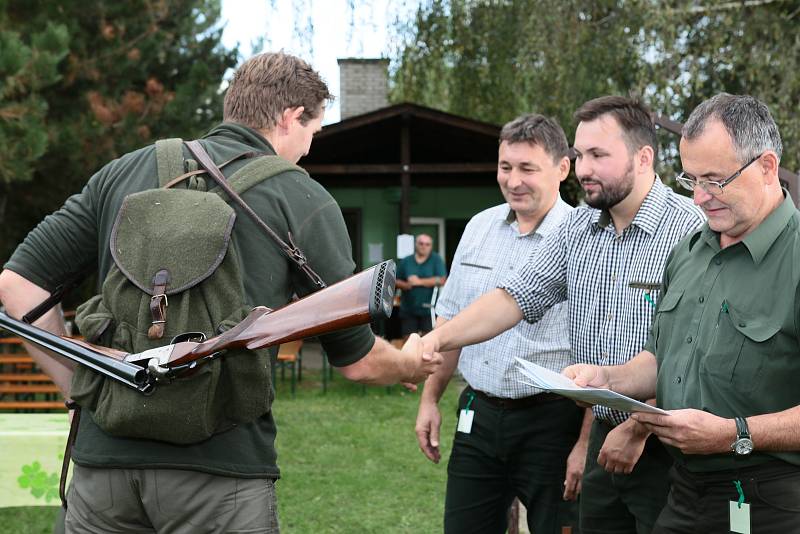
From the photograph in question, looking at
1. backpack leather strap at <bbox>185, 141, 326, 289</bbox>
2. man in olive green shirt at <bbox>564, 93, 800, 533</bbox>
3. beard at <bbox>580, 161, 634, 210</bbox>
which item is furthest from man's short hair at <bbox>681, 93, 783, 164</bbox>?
backpack leather strap at <bbox>185, 141, 326, 289</bbox>

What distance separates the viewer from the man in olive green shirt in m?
2.57

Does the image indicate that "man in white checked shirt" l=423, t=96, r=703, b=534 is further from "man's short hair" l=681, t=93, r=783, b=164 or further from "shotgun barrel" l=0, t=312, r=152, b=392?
"shotgun barrel" l=0, t=312, r=152, b=392

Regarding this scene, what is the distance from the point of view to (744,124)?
8.80 feet

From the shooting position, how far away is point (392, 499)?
7332 mm

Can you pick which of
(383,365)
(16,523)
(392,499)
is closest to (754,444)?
(383,365)

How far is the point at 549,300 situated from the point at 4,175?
7.60 meters

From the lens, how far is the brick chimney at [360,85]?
20938 millimetres

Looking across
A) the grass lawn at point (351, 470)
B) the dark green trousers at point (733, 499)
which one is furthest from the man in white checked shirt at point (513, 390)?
the grass lawn at point (351, 470)

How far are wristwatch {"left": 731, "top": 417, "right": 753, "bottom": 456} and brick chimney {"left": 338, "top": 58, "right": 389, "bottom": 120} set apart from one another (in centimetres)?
1873

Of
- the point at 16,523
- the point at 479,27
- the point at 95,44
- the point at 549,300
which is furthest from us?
the point at 479,27

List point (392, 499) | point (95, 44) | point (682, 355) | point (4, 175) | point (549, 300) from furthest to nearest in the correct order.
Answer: point (95, 44) → point (4, 175) → point (392, 499) → point (549, 300) → point (682, 355)

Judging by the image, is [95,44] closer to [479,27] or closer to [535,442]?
[479,27]

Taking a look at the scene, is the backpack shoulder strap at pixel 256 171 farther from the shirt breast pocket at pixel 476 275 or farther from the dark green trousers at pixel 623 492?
the shirt breast pocket at pixel 476 275

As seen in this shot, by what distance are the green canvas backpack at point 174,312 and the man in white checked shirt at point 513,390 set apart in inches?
64.7
